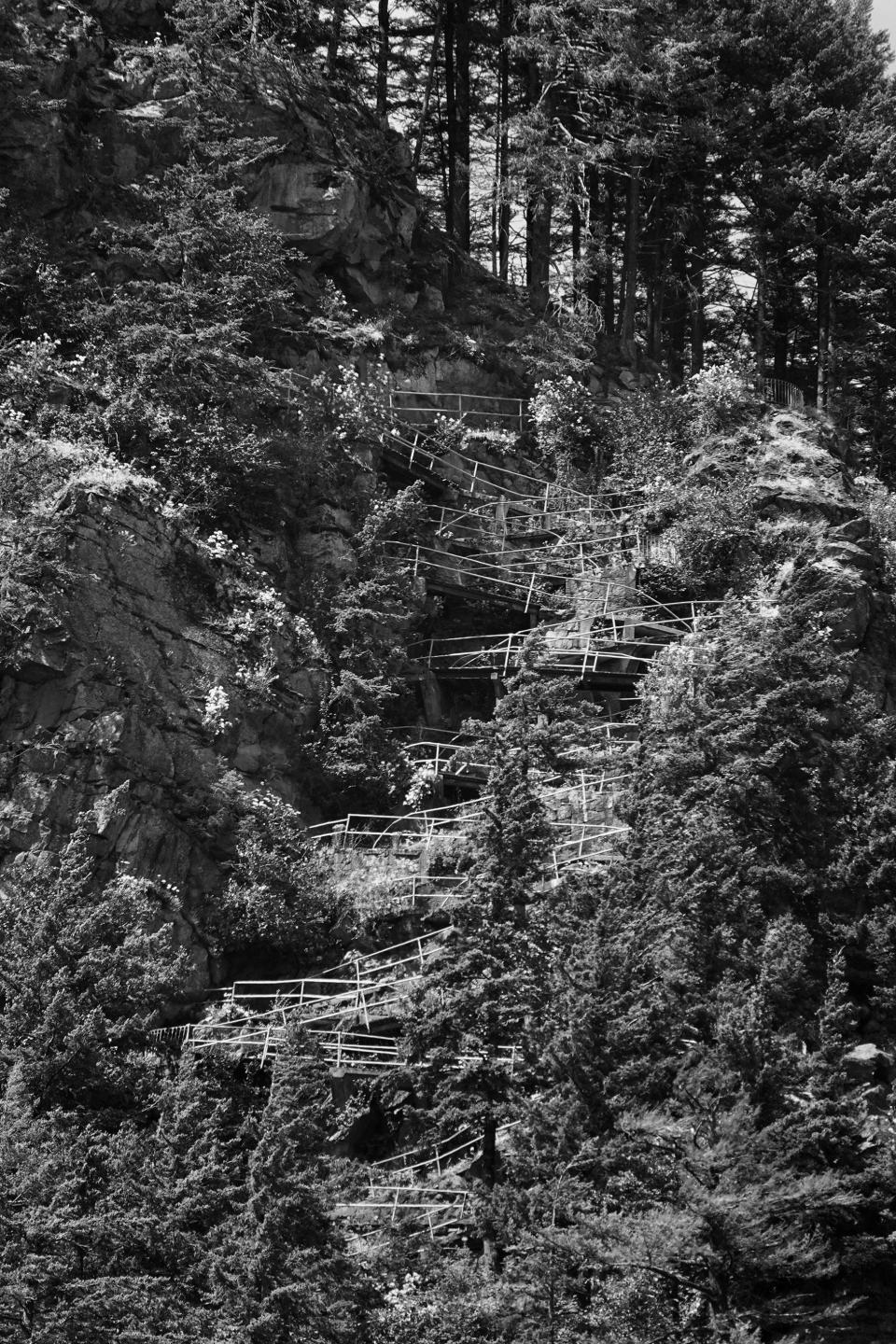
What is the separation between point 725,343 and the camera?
44000 millimetres

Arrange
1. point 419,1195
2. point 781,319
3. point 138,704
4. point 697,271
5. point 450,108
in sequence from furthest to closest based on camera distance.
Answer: point 781,319 → point 697,271 → point 450,108 → point 138,704 → point 419,1195

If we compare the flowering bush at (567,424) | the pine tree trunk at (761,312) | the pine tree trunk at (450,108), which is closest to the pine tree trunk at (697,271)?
→ the pine tree trunk at (761,312)

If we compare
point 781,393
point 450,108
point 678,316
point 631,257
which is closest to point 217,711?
point 631,257

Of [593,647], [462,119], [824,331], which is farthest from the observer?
[462,119]

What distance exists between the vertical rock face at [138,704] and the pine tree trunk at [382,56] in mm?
14138

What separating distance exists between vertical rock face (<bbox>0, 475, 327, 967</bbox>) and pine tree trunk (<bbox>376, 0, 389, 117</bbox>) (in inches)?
557

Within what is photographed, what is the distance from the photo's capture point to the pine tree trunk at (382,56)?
3691cm

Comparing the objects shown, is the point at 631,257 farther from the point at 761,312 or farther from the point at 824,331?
the point at 824,331

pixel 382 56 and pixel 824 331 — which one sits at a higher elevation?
pixel 382 56

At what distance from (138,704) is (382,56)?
18.4m

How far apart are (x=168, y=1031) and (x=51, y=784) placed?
3496 millimetres

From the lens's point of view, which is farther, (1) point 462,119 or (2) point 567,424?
(1) point 462,119

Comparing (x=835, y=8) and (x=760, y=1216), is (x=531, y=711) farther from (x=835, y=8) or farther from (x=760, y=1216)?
(x=835, y=8)

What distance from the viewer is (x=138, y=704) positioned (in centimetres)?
2484
